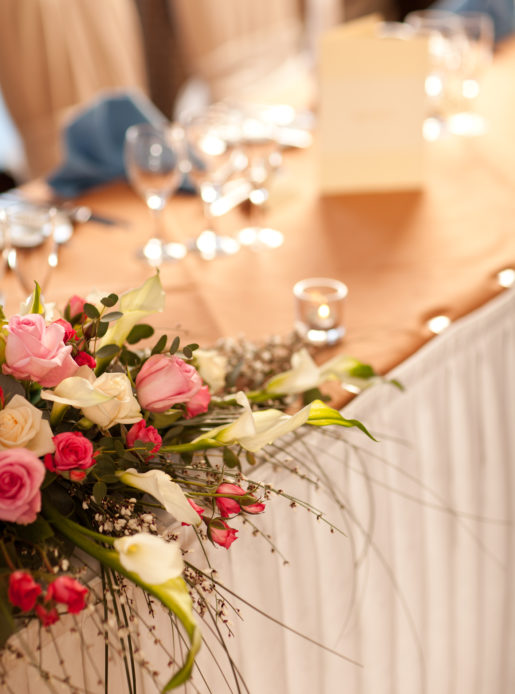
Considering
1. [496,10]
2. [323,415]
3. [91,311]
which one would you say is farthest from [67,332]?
[496,10]

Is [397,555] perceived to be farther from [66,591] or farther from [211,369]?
[66,591]

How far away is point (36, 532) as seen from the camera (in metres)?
0.67

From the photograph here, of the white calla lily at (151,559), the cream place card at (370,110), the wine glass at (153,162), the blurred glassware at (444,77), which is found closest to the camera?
the white calla lily at (151,559)

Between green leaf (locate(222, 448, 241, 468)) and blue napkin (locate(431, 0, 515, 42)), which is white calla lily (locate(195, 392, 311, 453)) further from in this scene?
blue napkin (locate(431, 0, 515, 42))

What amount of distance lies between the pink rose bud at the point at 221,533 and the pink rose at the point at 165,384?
11 centimetres

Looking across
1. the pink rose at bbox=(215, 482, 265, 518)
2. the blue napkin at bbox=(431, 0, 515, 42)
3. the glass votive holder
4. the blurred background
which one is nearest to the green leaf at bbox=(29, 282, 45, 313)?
the pink rose at bbox=(215, 482, 265, 518)

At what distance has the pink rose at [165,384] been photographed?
73 cm

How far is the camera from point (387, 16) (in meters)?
4.42

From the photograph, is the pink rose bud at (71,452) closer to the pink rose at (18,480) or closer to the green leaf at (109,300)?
the pink rose at (18,480)

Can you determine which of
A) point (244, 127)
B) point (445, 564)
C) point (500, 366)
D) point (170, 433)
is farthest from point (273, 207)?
point (170, 433)

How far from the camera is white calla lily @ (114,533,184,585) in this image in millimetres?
576

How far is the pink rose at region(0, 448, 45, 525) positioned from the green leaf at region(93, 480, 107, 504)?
62mm

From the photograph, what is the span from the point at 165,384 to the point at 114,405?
0.18 ft

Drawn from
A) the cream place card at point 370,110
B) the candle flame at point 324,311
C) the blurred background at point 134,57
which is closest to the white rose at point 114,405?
the candle flame at point 324,311
